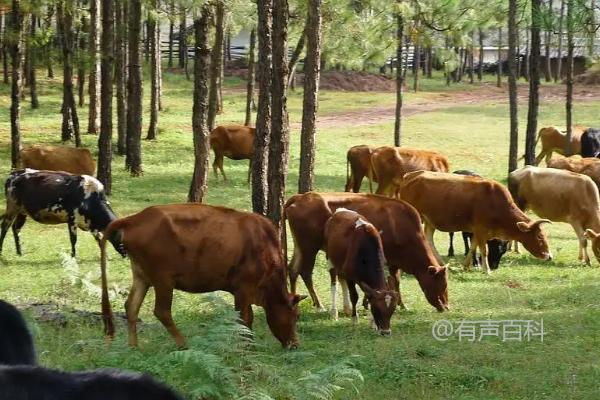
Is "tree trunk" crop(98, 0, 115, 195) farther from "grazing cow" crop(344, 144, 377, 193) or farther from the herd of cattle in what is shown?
"grazing cow" crop(344, 144, 377, 193)

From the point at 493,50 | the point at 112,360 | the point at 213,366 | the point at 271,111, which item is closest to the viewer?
the point at 213,366

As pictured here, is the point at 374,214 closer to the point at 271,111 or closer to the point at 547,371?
the point at 271,111

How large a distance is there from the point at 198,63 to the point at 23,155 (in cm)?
499

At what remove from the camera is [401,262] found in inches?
503

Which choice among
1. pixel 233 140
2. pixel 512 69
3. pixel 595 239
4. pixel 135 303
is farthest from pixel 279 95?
pixel 233 140

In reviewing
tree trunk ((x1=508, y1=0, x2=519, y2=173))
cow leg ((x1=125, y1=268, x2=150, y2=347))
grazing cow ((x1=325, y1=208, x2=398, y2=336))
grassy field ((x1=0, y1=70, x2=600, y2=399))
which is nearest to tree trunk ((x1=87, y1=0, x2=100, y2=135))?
grassy field ((x1=0, y1=70, x2=600, y2=399))

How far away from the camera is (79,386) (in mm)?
4066

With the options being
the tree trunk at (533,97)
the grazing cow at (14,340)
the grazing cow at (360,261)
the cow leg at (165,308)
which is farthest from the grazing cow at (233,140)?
the grazing cow at (14,340)

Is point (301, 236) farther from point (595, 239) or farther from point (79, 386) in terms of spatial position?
point (79, 386)

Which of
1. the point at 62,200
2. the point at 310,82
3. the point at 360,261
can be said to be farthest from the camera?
the point at 310,82

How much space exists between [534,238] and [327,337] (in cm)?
610

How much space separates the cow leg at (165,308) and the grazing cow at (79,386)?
563 cm

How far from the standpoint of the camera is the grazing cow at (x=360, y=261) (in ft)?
36.8

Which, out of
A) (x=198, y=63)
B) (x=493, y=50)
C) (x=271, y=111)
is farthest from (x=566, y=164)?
(x=493, y=50)
